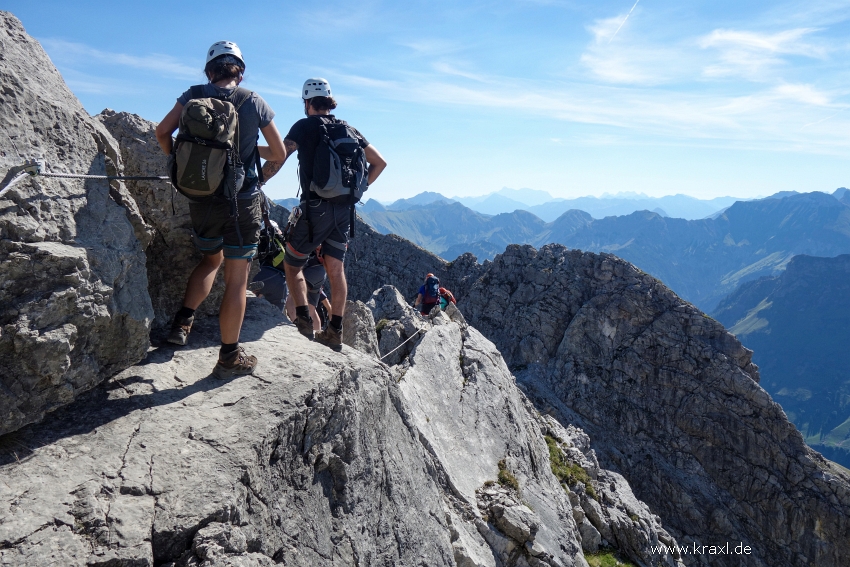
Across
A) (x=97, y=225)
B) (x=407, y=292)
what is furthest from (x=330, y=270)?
(x=407, y=292)

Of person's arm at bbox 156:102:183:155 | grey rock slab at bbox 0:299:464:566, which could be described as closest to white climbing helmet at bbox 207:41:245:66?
person's arm at bbox 156:102:183:155

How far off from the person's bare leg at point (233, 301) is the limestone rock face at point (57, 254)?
0.94m

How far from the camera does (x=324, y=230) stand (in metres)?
9.26

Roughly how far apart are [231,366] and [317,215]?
10.4ft

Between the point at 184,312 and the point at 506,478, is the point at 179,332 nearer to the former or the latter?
the point at 184,312

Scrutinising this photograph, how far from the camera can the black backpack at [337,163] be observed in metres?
8.60

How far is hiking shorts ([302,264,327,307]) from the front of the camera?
1240cm

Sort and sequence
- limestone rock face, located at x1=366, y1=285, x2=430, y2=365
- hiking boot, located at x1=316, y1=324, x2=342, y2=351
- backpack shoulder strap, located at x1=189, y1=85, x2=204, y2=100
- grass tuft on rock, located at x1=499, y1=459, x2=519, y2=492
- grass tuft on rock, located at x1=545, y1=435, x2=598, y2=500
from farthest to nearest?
grass tuft on rock, located at x1=545, y1=435, x2=598, y2=500
limestone rock face, located at x1=366, y1=285, x2=430, y2=365
grass tuft on rock, located at x1=499, y1=459, x2=519, y2=492
hiking boot, located at x1=316, y1=324, x2=342, y2=351
backpack shoulder strap, located at x1=189, y1=85, x2=204, y2=100

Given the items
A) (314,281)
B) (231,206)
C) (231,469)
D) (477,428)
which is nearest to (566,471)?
(477,428)

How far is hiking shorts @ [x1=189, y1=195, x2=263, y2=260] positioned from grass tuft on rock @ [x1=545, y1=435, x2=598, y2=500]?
47.7 feet

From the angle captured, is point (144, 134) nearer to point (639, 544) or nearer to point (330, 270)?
point (330, 270)

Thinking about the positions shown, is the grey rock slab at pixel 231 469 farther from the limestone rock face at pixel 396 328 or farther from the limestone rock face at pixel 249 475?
the limestone rock face at pixel 396 328

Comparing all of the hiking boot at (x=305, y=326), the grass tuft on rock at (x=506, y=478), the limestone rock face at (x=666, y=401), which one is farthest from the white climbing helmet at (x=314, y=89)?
the limestone rock face at (x=666, y=401)

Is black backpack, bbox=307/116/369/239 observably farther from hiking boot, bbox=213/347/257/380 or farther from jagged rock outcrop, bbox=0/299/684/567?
hiking boot, bbox=213/347/257/380
